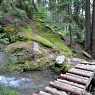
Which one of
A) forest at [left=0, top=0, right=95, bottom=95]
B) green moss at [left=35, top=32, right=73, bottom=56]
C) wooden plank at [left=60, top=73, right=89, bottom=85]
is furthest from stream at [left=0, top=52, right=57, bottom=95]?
green moss at [left=35, top=32, right=73, bottom=56]

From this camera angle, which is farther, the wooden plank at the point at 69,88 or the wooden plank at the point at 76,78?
the wooden plank at the point at 76,78

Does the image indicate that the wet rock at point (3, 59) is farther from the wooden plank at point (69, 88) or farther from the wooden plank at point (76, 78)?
the wooden plank at point (69, 88)

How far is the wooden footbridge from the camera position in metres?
6.57

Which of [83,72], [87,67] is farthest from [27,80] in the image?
[87,67]

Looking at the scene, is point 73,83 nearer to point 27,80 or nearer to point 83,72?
point 83,72

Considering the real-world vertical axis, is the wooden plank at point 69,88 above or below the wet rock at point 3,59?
below

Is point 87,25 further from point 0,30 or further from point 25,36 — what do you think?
point 0,30

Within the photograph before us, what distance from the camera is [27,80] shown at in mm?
8242

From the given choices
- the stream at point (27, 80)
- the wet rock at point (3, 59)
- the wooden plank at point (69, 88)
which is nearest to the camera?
the wooden plank at point (69, 88)

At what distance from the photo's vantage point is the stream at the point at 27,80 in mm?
7387

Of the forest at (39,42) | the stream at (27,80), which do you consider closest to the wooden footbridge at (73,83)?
the forest at (39,42)

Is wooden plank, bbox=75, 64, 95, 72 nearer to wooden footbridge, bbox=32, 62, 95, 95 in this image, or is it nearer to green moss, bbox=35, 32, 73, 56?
wooden footbridge, bbox=32, 62, 95, 95

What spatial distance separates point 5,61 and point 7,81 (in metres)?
1.64

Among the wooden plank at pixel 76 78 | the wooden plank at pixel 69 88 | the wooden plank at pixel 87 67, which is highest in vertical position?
the wooden plank at pixel 87 67
